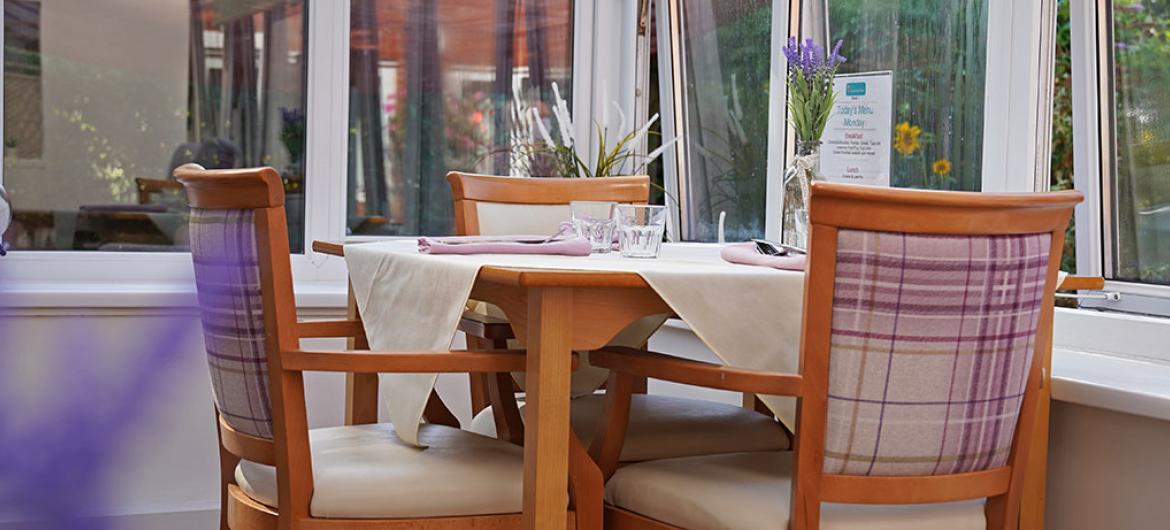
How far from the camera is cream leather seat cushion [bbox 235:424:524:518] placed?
178 centimetres

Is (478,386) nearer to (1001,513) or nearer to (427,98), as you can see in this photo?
(427,98)

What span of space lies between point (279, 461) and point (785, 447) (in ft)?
3.15

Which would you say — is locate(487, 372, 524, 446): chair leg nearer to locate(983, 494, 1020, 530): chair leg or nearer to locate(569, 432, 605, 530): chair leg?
locate(569, 432, 605, 530): chair leg

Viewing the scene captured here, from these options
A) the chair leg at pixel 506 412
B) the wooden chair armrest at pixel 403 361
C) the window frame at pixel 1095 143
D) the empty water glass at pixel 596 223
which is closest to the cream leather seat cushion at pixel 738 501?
the wooden chair armrest at pixel 403 361

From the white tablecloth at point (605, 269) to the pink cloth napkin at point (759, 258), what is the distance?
0.03 m

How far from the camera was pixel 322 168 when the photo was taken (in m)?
3.77

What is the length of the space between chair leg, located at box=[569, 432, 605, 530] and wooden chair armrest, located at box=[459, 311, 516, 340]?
0.65 metres

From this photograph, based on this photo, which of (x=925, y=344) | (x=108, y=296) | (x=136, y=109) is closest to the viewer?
(x=925, y=344)

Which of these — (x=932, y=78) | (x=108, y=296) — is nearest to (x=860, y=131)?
(x=932, y=78)

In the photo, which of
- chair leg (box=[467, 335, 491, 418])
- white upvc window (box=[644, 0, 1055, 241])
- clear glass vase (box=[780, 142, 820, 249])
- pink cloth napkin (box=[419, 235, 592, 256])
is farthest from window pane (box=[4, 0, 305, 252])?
clear glass vase (box=[780, 142, 820, 249])

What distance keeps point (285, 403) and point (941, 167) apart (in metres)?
1.68

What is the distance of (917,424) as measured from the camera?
1560 millimetres

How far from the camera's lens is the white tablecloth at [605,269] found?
5.70ft

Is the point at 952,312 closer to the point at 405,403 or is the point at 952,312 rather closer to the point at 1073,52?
the point at 405,403
